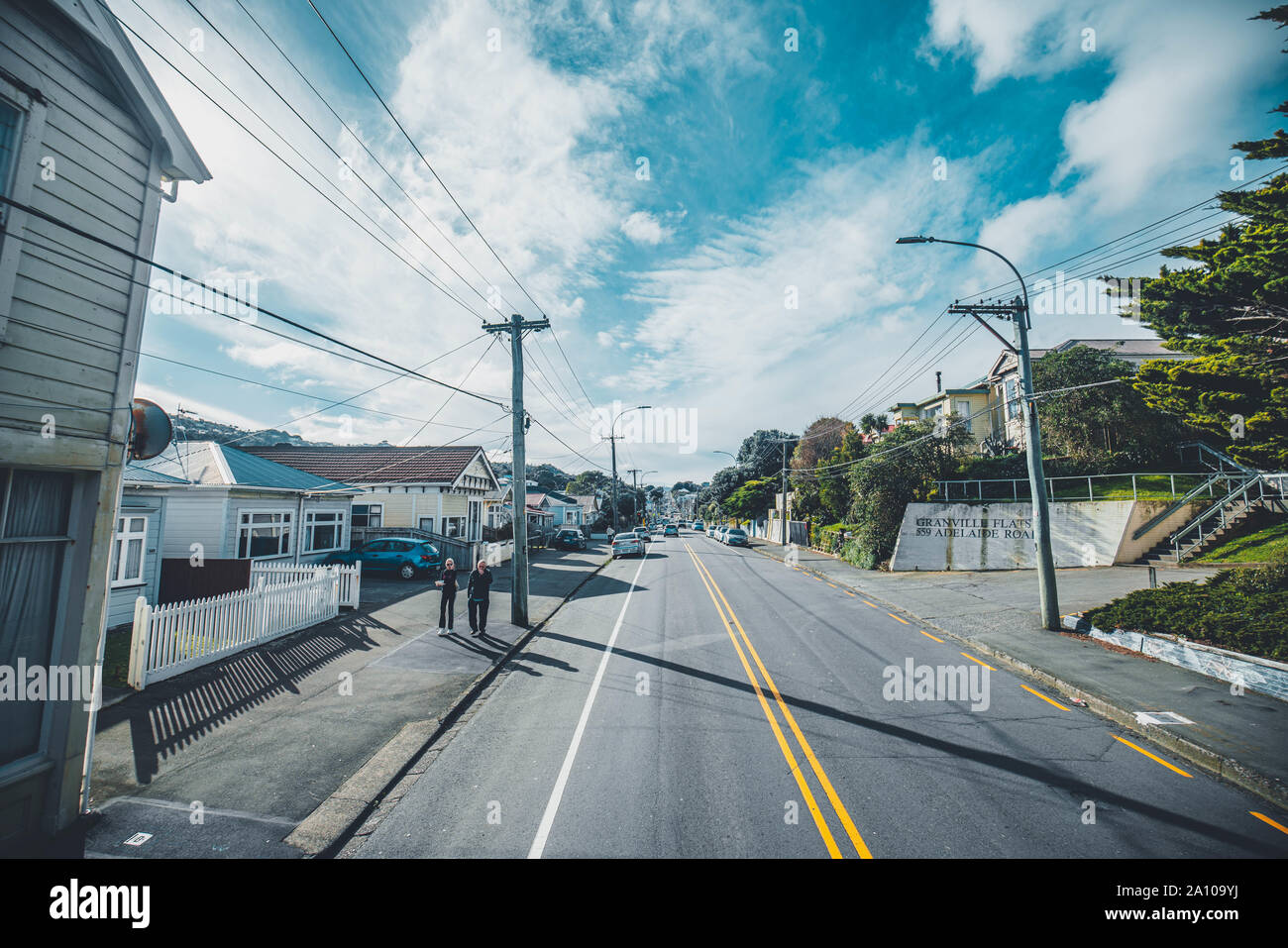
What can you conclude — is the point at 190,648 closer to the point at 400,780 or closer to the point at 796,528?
the point at 400,780

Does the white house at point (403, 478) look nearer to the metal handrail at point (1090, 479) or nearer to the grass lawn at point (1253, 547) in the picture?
the metal handrail at point (1090, 479)

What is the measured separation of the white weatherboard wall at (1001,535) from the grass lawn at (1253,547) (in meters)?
2.53

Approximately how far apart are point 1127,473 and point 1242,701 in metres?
18.6

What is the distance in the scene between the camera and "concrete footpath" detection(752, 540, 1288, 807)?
235 inches

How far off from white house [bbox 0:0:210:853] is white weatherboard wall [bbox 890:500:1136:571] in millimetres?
24684

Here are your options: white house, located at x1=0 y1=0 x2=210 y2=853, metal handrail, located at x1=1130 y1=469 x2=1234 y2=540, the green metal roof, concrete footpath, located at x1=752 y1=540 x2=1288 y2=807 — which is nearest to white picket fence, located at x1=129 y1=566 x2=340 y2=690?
white house, located at x1=0 y1=0 x2=210 y2=853

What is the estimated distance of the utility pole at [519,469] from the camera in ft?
43.0

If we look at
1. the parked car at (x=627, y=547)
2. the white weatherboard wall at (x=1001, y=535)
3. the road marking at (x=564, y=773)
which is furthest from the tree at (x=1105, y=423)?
the road marking at (x=564, y=773)

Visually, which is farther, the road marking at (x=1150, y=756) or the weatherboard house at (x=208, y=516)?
the weatherboard house at (x=208, y=516)

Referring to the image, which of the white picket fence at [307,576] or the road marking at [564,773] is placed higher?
the white picket fence at [307,576]

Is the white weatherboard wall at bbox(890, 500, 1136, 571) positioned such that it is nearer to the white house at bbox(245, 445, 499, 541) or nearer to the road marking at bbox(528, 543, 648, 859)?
the road marking at bbox(528, 543, 648, 859)

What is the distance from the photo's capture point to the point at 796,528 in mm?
42562

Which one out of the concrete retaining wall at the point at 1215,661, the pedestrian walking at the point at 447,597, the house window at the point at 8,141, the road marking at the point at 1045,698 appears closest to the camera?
the house window at the point at 8,141

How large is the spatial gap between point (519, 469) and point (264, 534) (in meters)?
9.66
